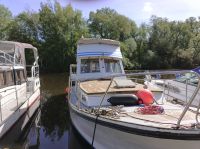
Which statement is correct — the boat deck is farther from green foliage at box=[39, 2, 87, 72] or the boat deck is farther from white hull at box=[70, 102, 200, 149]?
green foliage at box=[39, 2, 87, 72]

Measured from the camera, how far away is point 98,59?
14734 millimetres

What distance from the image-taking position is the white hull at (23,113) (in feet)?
32.8

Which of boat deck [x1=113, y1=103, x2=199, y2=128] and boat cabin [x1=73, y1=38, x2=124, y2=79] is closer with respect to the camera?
boat deck [x1=113, y1=103, x2=199, y2=128]

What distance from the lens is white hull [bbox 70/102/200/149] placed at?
21.6 feet

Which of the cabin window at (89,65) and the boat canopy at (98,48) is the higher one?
the boat canopy at (98,48)

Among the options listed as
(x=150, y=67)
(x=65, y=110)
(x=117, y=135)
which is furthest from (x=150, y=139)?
(x=150, y=67)

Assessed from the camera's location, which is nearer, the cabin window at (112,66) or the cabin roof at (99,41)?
the cabin window at (112,66)

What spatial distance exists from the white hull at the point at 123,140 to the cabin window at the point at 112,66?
5.55 metres

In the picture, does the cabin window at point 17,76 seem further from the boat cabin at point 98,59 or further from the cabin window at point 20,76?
the boat cabin at point 98,59

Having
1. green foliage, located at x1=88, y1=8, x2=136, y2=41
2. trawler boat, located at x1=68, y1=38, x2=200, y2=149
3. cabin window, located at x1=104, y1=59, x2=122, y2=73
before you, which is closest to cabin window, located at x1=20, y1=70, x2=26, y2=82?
cabin window, located at x1=104, y1=59, x2=122, y2=73

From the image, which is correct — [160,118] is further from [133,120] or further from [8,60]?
[8,60]

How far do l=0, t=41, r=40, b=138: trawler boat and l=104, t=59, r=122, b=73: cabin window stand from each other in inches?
147

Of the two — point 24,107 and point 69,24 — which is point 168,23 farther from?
point 24,107

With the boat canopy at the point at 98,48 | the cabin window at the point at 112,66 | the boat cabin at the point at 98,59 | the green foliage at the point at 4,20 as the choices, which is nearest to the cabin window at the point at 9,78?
the boat cabin at the point at 98,59
